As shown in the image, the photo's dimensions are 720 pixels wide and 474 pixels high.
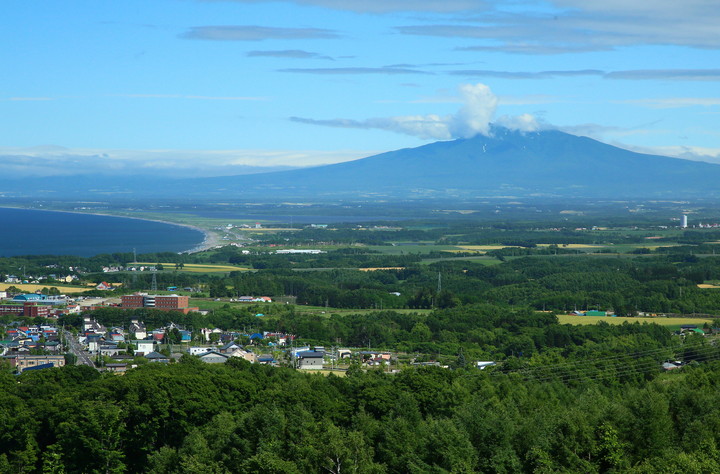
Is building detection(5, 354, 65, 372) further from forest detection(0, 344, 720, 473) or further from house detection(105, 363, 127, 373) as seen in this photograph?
forest detection(0, 344, 720, 473)

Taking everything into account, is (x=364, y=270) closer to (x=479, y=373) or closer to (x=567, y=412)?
(x=479, y=373)

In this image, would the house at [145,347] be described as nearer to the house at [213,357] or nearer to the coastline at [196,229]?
the house at [213,357]

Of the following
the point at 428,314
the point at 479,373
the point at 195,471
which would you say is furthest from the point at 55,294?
the point at 195,471

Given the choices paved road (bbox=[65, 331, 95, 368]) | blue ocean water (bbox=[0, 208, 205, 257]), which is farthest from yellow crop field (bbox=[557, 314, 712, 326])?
blue ocean water (bbox=[0, 208, 205, 257])

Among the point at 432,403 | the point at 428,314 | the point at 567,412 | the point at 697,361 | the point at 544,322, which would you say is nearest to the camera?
the point at 567,412

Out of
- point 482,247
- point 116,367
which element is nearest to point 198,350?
point 116,367

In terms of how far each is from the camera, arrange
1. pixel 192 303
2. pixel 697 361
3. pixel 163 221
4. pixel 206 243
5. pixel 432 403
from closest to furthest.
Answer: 1. pixel 432 403
2. pixel 697 361
3. pixel 192 303
4. pixel 206 243
5. pixel 163 221
